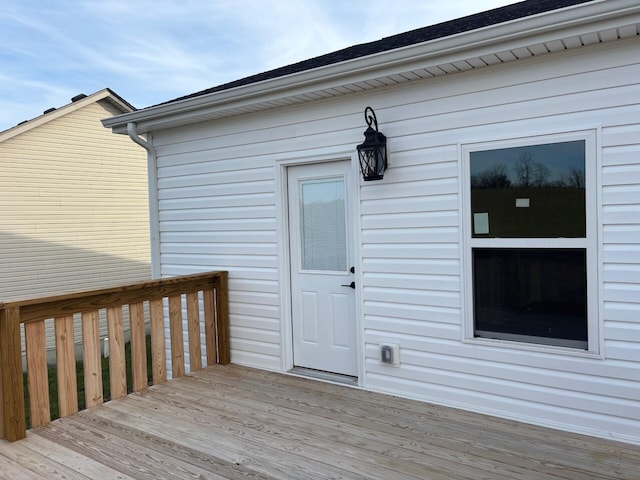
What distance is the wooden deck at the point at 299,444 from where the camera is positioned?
261 cm

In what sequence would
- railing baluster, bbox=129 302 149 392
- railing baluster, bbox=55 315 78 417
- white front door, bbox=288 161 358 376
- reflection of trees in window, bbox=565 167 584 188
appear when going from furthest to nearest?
white front door, bbox=288 161 358 376 → railing baluster, bbox=129 302 149 392 → railing baluster, bbox=55 315 78 417 → reflection of trees in window, bbox=565 167 584 188

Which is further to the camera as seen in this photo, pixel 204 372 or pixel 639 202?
pixel 204 372

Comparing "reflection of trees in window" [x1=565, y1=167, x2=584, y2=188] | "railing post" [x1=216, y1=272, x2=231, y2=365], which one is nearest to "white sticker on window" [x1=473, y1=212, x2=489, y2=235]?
"reflection of trees in window" [x1=565, y1=167, x2=584, y2=188]

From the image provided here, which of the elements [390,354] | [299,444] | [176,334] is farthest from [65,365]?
[390,354]

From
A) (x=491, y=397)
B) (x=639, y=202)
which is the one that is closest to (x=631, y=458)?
(x=491, y=397)

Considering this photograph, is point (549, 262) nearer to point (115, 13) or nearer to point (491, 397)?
point (491, 397)

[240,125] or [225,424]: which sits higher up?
[240,125]

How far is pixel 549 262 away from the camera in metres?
3.05

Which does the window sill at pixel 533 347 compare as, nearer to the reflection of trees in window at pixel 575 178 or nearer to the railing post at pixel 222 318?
the reflection of trees in window at pixel 575 178

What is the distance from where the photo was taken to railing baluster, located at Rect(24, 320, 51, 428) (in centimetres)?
322

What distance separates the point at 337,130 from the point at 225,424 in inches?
92.8

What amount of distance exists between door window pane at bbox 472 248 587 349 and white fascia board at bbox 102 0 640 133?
128cm

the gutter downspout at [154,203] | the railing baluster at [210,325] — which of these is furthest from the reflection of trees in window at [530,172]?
the gutter downspout at [154,203]

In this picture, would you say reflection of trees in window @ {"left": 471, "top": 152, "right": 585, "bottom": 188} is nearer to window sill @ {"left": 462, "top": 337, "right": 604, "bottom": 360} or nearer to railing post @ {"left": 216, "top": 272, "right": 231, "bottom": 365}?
window sill @ {"left": 462, "top": 337, "right": 604, "bottom": 360}
